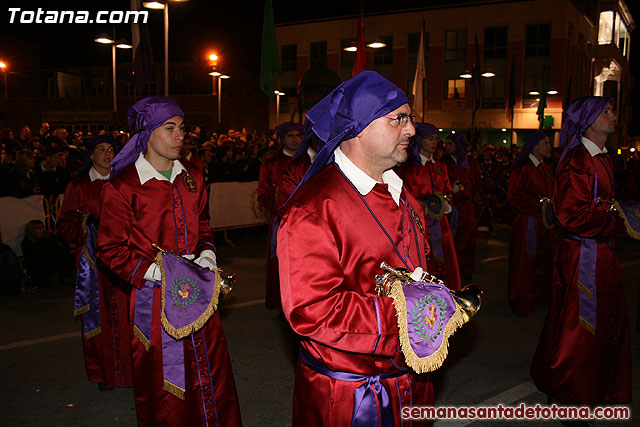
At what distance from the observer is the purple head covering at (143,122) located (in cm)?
366

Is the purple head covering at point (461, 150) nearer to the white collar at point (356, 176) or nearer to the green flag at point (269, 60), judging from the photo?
the green flag at point (269, 60)

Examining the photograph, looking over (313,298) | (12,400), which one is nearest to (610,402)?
(313,298)

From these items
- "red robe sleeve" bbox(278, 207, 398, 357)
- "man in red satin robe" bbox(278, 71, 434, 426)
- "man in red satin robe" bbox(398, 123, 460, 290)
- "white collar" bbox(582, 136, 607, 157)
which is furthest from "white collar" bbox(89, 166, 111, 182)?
"white collar" bbox(582, 136, 607, 157)

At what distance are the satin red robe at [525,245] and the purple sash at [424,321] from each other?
17.6ft

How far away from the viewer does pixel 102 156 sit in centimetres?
538

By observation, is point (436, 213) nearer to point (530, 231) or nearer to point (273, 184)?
point (530, 231)

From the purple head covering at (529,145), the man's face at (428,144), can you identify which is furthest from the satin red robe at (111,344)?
the purple head covering at (529,145)

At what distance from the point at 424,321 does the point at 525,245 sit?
5.63m

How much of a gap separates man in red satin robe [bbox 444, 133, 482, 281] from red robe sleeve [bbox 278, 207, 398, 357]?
23.5 feet

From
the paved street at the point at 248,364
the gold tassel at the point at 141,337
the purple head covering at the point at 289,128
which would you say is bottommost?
the paved street at the point at 248,364

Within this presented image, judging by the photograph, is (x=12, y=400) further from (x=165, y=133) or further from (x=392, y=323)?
(x=392, y=323)

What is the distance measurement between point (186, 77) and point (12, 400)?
1579 inches

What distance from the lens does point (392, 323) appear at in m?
2.12

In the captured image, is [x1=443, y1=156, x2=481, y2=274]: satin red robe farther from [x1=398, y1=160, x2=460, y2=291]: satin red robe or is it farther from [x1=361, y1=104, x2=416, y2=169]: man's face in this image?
[x1=361, y1=104, x2=416, y2=169]: man's face
